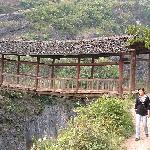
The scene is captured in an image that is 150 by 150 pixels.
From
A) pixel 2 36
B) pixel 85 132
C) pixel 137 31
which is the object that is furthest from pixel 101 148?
pixel 2 36

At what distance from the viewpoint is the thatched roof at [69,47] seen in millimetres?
22125

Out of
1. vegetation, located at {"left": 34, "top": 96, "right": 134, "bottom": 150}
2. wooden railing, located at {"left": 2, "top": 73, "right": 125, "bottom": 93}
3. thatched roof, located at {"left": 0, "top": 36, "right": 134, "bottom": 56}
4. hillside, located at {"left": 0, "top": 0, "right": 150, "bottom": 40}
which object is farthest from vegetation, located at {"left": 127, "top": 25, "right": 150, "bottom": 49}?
hillside, located at {"left": 0, "top": 0, "right": 150, "bottom": 40}

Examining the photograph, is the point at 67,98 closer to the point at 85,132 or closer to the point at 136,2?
the point at 85,132

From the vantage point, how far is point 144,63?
1735 inches

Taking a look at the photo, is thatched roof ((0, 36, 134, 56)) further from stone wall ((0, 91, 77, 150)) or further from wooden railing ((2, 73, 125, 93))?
stone wall ((0, 91, 77, 150))

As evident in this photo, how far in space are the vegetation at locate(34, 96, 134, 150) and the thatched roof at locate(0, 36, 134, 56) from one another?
4.45 metres

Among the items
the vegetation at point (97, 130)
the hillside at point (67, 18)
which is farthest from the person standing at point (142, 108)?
the hillside at point (67, 18)

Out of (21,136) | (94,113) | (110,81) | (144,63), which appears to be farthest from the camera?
(144,63)

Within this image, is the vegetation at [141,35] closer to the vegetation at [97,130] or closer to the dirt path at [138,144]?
the vegetation at [97,130]

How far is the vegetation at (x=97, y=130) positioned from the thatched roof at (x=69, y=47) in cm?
445

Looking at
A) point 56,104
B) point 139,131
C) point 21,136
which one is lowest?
point 21,136

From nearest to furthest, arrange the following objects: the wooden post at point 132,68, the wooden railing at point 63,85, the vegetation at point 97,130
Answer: the vegetation at point 97,130 → the wooden post at point 132,68 → the wooden railing at point 63,85

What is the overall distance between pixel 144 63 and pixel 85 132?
32445 millimetres

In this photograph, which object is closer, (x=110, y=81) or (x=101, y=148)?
(x=101, y=148)
